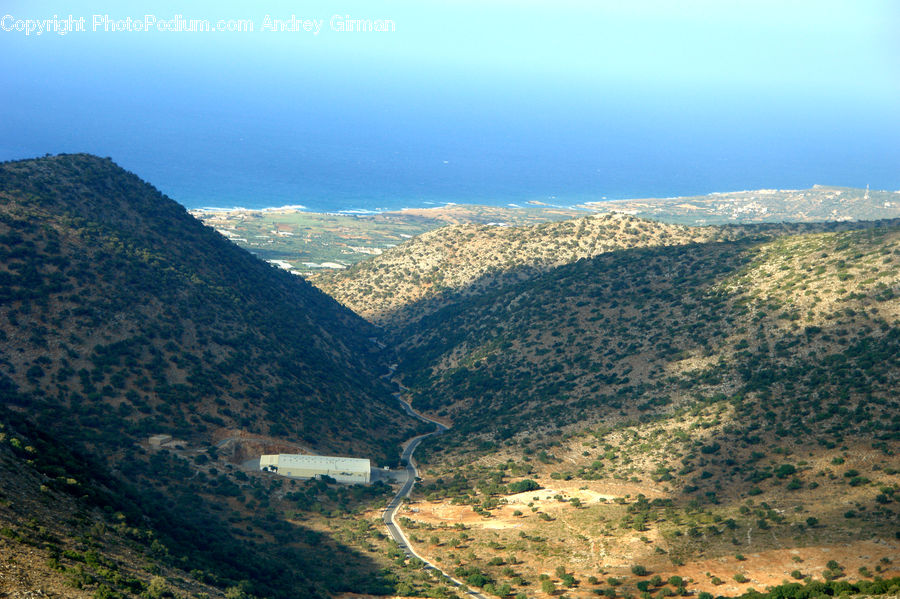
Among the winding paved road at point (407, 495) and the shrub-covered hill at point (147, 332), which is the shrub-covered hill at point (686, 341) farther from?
the shrub-covered hill at point (147, 332)

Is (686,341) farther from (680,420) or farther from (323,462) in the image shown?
(323,462)

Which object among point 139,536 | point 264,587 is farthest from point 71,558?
point 264,587

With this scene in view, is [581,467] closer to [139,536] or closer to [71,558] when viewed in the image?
[139,536]

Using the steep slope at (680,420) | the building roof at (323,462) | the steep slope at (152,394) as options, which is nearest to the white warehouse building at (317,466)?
the building roof at (323,462)

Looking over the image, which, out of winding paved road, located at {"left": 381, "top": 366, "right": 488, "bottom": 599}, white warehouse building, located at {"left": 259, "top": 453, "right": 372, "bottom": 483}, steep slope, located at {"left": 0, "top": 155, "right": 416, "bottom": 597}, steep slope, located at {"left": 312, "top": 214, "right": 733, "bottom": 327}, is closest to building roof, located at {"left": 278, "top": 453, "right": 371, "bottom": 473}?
white warehouse building, located at {"left": 259, "top": 453, "right": 372, "bottom": 483}

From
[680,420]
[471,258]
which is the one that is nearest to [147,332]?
[680,420]

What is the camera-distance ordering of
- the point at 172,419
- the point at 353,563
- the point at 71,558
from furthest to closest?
the point at 172,419
the point at 353,563
the point at 71,558
